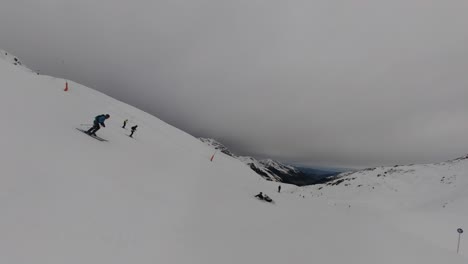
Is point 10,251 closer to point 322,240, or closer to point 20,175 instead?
point 20,175

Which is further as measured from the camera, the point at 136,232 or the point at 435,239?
the point at 435,239

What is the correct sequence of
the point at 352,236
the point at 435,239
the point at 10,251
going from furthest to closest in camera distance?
the point at 435,239, the point at 352,236, the point at 10,251

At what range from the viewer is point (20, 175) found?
8.87 m

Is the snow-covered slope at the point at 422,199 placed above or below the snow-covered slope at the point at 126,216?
above

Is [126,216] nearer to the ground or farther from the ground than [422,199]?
nearer to the ground

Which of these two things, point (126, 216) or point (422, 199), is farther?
point (422, 199)

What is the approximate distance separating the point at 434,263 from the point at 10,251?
1951 cm

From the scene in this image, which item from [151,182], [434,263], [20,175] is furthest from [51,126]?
[434,263]

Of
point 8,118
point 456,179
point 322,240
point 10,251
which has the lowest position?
point 10,251

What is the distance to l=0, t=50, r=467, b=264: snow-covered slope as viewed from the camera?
7.21 meters

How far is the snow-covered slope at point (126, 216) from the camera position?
721 cm

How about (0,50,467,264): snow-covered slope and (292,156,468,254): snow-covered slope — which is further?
(292,156,468,254): snow-covered slope

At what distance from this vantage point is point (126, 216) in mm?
9523

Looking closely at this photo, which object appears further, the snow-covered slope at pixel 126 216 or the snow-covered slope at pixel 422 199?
the snow-covered slope at pixel 422 199
